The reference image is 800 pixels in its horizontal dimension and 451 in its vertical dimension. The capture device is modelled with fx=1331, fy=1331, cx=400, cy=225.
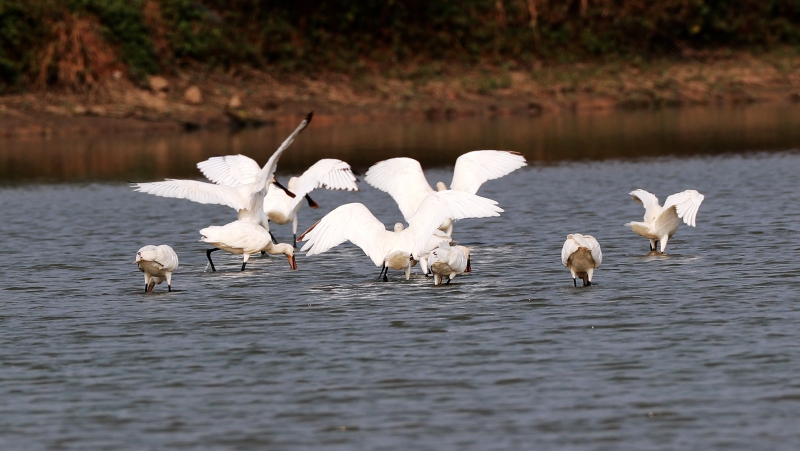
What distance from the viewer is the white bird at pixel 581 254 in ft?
35.2

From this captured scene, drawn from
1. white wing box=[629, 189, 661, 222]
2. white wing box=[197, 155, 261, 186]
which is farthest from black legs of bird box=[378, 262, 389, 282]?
white wing box=[197, 155, 261, 186]

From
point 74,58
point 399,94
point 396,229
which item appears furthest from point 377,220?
point 399,94

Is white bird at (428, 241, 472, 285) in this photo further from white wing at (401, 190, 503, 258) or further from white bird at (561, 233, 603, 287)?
white bird at (561, 233, 603, 287)

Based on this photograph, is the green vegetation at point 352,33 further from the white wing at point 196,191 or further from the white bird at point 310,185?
the white wing at point 196,191

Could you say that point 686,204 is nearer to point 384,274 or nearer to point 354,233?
point 384,274

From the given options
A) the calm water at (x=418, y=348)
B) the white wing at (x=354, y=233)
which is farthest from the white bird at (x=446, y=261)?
the white wing at (x=354, y=233)

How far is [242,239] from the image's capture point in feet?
41.7

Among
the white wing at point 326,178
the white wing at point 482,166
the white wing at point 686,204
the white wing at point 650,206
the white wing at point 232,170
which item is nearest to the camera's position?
the white wing at point 686,204

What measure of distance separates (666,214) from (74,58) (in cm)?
2479

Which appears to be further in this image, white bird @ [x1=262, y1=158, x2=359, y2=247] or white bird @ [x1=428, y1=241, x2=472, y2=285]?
white bird @ [x1=262, y1=158, x2=359, y2=247]

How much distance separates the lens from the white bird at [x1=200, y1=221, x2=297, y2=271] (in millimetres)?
12516

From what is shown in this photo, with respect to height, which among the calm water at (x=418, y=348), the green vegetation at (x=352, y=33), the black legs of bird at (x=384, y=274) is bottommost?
the calm water at (x=418, y=348)

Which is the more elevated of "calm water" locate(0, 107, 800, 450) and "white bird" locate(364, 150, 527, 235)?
"white bird" locate(364, 150, 527, 235)

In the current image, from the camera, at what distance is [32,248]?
15195 mm
